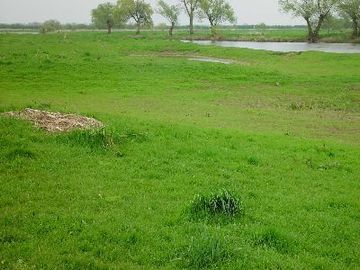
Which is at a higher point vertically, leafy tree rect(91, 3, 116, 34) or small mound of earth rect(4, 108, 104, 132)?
leafy tree rect(91, 3, 116, 34)

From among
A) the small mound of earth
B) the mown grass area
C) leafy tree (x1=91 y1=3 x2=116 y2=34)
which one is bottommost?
the mown grass area

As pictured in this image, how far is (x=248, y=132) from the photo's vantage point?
21375mm

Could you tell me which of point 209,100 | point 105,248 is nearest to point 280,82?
point 209,100

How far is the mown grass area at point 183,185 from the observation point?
360 inches

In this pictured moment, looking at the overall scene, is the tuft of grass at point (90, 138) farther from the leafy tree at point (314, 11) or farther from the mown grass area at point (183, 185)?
the leafy tree at point (314, 11)

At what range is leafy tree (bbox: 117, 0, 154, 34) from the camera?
392 feet

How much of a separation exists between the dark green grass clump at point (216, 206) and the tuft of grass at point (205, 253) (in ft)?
6.08

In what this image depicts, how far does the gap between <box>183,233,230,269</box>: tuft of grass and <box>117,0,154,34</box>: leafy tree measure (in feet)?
382

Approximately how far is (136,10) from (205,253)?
12010 cm

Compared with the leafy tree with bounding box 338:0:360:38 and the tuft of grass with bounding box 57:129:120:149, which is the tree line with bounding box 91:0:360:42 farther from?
the tuft of grass with bounding box 57:129:120:149

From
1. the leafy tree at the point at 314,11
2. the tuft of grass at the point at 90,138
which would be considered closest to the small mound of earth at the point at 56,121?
the tuft of grass at the point at 90,138

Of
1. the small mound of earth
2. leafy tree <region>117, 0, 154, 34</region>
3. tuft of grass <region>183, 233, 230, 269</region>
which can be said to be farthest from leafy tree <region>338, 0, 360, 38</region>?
tuft of grass <region>183, 233, 230, 269</region>

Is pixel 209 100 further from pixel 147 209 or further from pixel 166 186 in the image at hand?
pixel 147 209

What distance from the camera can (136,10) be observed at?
403ft
